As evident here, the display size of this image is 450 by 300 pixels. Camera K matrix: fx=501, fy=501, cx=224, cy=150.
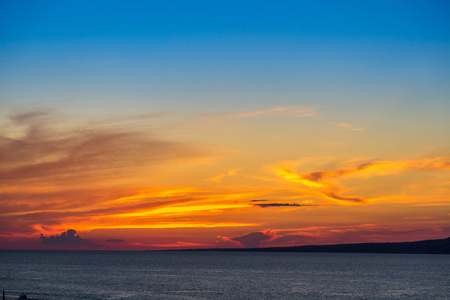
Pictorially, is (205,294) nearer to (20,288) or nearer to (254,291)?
(254,291)

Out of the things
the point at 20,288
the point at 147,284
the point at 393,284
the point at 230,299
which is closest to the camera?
the point at 230,299

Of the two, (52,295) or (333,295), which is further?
(333,295)

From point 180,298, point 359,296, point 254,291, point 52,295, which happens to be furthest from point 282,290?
point 52,295

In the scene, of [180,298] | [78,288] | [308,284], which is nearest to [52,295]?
[78,288]

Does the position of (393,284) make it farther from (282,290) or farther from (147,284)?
(147,284)

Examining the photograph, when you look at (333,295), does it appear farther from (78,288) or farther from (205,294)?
(78,288)

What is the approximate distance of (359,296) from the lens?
371 feet

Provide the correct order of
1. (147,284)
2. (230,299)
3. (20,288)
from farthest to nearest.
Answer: (147,284) < (20,288) < (230,299)

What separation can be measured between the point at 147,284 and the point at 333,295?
49.8 meters

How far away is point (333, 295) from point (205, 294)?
29008 mm

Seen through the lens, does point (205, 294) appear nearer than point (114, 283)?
Yes

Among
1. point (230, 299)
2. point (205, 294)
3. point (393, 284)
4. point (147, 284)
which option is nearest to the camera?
point (230, 299)

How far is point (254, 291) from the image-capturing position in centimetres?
11831

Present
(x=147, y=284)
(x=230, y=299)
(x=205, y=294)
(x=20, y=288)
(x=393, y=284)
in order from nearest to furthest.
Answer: (x=230, y=299) → (x=205, y=294) → (x=20, y=288) → (x=147, y=284) → (x=393, y=284)
